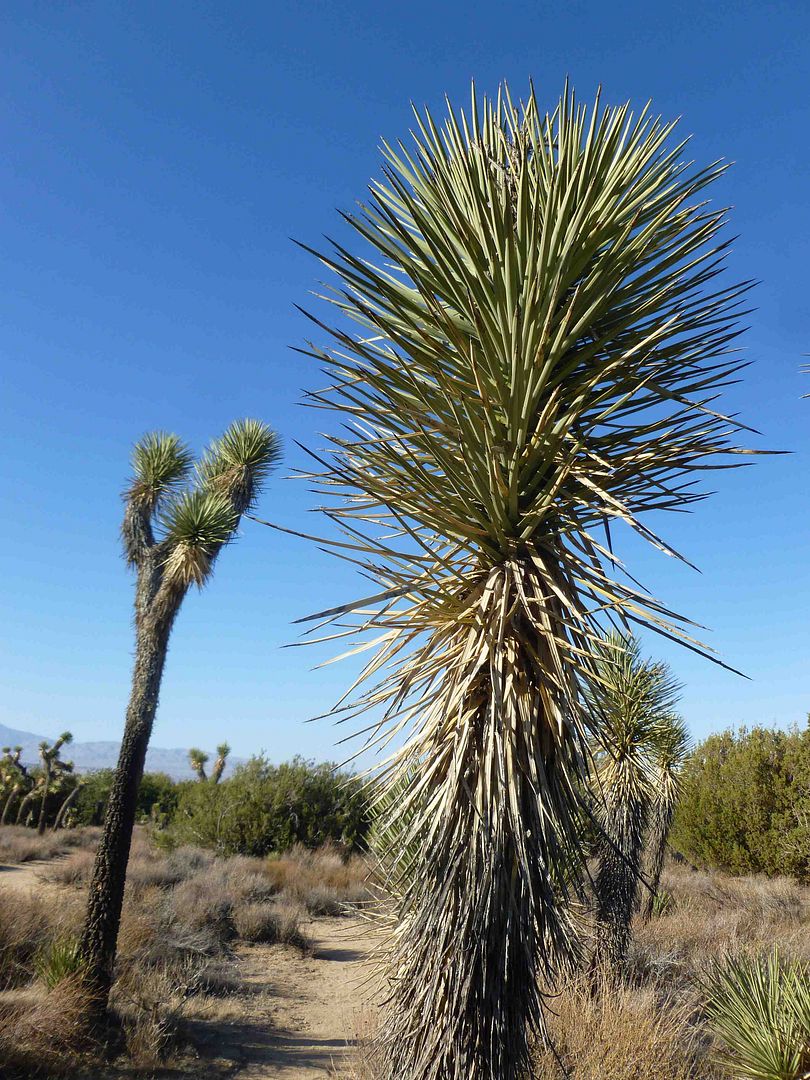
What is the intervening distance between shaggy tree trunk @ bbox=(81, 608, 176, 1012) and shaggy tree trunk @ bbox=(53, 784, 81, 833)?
1466cm

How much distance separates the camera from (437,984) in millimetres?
2904

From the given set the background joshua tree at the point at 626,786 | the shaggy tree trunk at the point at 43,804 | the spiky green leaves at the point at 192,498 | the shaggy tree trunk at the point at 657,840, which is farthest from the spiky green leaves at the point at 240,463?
the shaggy tree trunk at the point at 43,804

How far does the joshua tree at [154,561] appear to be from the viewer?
7.04 metres

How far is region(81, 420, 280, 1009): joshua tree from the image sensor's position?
704 centimetres

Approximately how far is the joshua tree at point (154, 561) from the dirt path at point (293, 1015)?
1.66 metres

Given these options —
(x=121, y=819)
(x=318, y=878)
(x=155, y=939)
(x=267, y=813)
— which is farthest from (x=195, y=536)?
(x=267, y=813)

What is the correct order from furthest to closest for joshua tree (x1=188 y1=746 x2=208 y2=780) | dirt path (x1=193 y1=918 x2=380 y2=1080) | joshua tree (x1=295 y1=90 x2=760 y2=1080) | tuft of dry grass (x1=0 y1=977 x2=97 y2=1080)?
joshua tree (x1=188 y1=746 x2=208 y2=780) < dirt path (x1=193 y1=918 x2=380 y2=1080) < tuft of dry grass (x1=0 y1=977 x2=97 y2=1080) < joshua tree (x1=295 y1=90 x2=760 y2=1080)

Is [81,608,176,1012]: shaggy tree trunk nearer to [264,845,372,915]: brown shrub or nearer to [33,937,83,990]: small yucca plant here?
[33,937,83,990]: small yucca plant

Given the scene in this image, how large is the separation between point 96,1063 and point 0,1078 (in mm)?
981

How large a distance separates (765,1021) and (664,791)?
5.48m

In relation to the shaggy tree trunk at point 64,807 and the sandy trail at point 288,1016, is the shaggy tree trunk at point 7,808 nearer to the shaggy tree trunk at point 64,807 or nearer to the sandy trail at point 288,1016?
the shaggy tree trunk at point 64,807

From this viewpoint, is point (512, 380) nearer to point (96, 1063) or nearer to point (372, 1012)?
point (372, 1012)

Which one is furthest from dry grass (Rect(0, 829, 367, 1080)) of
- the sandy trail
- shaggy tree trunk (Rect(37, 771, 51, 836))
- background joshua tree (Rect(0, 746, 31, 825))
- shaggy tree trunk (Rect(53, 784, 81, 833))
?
background joshua tree (Rect(0, 746, 31, 825))

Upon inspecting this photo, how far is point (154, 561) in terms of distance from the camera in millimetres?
8297
